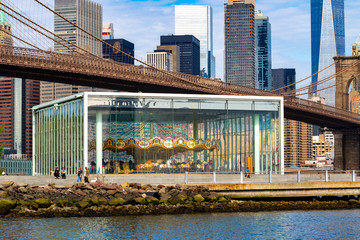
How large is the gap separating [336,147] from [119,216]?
7203 cm

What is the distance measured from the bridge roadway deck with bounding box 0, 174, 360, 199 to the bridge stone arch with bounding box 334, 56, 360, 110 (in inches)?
2483

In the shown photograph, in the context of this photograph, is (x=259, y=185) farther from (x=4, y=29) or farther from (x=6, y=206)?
→ (x=4, y=29)

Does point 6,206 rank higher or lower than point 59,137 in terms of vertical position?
lower

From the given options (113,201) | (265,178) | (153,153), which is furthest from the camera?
(153,153)

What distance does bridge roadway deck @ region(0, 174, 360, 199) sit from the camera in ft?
135

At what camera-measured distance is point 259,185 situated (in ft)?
135

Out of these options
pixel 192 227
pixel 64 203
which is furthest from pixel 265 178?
pixel 64 203

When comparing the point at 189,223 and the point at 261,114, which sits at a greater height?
the point at 261,114

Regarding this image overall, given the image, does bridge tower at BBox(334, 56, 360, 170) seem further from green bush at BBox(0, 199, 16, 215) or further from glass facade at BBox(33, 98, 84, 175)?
green bush at BBox(0, 199, 16, 215)

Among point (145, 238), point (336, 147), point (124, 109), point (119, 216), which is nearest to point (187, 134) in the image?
point (124, 109)

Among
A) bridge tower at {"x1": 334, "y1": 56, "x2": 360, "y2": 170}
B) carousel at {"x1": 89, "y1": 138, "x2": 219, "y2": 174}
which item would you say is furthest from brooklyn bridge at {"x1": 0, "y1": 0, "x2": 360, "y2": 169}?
carousel at {"x1": 89, "y1": 138, "x2": 219, "y2": 174}

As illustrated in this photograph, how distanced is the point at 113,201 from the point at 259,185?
8.51 m

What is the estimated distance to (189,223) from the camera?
1419 inches

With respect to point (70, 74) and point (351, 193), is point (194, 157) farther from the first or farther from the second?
point (70, 74)
